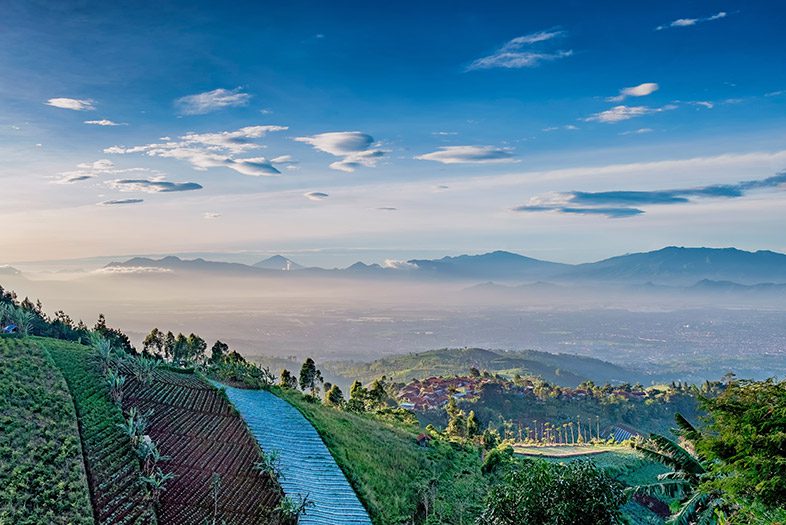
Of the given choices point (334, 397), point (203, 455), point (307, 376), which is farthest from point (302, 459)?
point (307, 376)

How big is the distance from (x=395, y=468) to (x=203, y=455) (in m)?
7.95

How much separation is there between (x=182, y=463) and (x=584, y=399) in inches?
2849

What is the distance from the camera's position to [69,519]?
13.2 m

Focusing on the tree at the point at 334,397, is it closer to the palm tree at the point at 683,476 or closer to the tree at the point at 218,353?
the tree at the point at 218,353

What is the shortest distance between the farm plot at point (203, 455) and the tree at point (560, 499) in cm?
778

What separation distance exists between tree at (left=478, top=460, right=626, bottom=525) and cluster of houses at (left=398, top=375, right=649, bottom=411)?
61.0 meters

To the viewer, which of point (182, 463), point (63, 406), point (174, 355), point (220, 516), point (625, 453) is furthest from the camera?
point (174, 355)

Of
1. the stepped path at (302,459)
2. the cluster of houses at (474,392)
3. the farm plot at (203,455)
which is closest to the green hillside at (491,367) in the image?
the cluster of houses at (474,392)

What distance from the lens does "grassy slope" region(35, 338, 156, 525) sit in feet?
46.7

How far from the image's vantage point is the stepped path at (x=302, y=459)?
17516 mm

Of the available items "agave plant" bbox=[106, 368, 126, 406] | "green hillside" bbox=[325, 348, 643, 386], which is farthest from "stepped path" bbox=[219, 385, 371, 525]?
"green hillside" bbox=[325, 348, 643, 386]

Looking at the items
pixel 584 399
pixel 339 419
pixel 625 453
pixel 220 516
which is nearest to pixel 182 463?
pixel 220 516

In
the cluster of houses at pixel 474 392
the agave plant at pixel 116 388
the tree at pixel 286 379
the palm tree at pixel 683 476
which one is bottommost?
the cluster of houses at pixel 474 392

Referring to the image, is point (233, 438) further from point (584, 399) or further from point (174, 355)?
point (584, 399)
